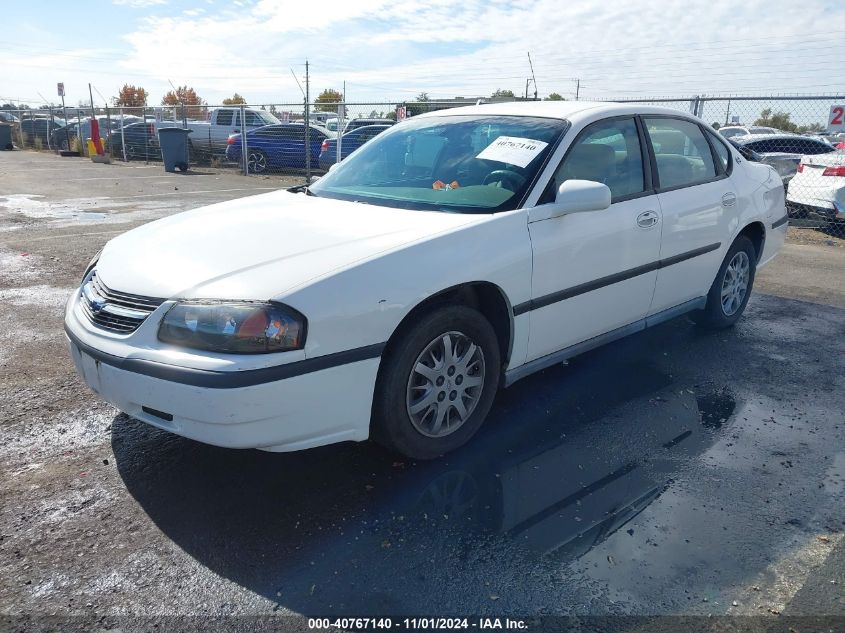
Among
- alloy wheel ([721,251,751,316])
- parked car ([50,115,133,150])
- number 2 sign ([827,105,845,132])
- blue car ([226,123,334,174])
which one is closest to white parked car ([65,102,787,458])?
alloy wheel ([721,251,751,316])

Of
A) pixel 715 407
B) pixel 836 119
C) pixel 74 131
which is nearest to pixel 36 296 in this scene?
pixel 715 407

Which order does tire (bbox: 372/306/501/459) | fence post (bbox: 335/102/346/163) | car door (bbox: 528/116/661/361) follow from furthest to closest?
fence post (bbox: 335/102/346/163) < car door (bbox: 528/116/661/361) < tire (bbox: 372/306/501/459)

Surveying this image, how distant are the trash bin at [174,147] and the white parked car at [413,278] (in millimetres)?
16199

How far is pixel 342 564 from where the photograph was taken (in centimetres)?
254

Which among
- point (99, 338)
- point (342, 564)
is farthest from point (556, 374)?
point (99, 338)

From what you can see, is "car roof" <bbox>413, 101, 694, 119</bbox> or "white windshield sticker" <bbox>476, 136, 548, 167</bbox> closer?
"white windshield sticker" <bbox>476, 136, 548, 167</bbox>

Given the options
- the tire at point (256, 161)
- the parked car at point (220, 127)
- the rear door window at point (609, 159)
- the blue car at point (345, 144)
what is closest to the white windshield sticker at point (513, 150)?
the rear door window at point (609, 159)

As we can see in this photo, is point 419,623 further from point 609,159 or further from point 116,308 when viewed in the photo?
point 609,159

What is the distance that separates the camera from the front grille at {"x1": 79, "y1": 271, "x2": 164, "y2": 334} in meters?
2.79

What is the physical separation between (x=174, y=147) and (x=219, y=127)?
2.79 meters

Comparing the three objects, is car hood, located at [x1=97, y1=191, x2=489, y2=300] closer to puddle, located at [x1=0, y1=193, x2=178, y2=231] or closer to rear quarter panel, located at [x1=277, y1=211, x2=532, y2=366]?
rear quarter panel, located at [x1=277, y1=211, x2=532, y2=366]

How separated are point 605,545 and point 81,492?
2201mm

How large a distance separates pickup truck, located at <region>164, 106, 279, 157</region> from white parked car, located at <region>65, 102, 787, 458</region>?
1729 centimetres

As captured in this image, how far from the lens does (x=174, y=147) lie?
749 inches
